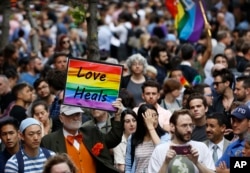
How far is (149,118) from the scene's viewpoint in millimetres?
12688

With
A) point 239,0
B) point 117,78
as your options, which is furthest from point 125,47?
point 117,78

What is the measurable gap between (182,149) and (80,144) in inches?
69.3

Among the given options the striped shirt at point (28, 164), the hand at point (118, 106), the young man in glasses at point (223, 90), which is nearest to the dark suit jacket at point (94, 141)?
the hand at point (118, 106)

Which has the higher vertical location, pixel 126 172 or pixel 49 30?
pixel 49 30

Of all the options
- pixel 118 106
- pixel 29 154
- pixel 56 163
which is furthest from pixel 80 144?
pixel 56 163

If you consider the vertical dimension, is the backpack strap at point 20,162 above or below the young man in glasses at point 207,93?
below

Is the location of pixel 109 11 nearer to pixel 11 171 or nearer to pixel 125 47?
pixel 125 47

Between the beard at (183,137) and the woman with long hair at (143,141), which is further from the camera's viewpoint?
the woman with long hair at (143,141)

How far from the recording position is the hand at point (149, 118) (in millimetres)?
12597

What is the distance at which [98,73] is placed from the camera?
12812 millimetres

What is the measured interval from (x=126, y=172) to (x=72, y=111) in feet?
3.58

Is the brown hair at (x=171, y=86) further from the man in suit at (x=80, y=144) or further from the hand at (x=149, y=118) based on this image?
the man in suit at (x=80, y=144)

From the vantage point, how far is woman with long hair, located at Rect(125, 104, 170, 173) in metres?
12.5

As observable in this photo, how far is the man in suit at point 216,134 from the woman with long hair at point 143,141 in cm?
51
